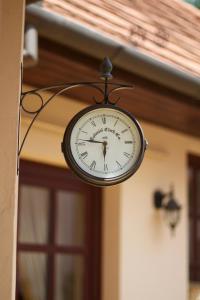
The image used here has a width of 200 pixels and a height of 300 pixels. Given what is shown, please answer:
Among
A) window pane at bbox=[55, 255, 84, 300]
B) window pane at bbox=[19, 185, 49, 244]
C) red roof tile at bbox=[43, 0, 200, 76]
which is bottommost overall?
window pane at bbox=[55, 255, 84, 300]

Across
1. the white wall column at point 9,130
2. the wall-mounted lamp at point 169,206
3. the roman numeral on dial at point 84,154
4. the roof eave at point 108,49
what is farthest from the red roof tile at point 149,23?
the wall-mounted lamp at point 169,206

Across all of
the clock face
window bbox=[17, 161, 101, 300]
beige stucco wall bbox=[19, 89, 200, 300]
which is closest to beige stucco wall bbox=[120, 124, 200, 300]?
beige stucco wall bbox=[19, 89, 200, 300]

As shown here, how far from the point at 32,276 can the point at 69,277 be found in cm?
40

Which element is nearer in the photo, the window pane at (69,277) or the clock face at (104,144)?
the clock face at (104,144)

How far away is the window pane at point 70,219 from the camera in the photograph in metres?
5.67

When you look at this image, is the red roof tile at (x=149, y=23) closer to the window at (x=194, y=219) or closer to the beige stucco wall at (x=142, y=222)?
the beige stucco wall at (x=142, y=222)

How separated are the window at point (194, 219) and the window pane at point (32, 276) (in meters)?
2.03

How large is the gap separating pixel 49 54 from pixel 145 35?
3.45ft

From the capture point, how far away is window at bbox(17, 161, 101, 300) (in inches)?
211

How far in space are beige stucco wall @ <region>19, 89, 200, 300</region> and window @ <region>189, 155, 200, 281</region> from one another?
0.38 m

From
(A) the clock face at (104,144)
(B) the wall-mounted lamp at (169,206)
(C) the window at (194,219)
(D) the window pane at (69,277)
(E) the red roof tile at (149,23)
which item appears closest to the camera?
(A) the clock face at (104,144)

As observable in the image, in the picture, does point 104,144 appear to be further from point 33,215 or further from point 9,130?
point 33,215

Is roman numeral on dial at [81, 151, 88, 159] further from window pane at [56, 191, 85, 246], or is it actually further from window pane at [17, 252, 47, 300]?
window pane at [56, 191, 85, 246]

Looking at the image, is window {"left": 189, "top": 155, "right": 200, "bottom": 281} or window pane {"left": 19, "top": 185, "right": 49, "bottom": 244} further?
window {"left": 189, "top": 155, "right": 200, "bottom": 281}
